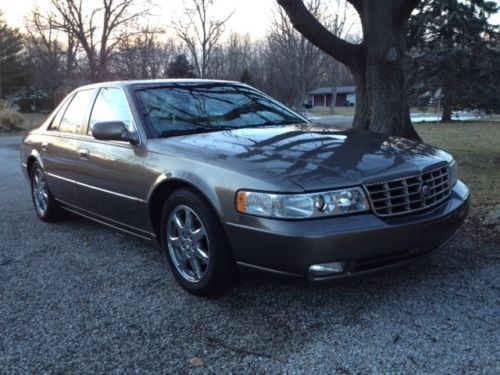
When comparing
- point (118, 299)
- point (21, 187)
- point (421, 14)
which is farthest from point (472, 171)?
point (421, 14)

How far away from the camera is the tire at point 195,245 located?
126 inches

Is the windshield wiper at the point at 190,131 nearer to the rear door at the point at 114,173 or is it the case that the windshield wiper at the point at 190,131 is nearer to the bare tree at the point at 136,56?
the rear door at the point at 114,173

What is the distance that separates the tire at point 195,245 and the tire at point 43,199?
242 centimetres

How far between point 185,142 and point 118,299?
1.21 metres

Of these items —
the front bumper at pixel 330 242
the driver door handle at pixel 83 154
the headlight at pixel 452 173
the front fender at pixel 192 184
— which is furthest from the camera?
the driver door handle at pixel 83 154

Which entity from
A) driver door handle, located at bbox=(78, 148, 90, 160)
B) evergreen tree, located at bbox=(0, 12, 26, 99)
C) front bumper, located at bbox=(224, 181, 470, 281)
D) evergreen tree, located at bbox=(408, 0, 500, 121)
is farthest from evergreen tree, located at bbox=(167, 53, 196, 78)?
front bumper, located at bbox=(224, 181, 470, 281)

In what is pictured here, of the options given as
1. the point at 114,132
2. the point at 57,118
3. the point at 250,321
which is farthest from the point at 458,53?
the point at 250,321

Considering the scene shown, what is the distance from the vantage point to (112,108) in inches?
176

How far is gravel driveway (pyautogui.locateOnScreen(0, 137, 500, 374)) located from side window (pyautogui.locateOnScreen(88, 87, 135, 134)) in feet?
3.99

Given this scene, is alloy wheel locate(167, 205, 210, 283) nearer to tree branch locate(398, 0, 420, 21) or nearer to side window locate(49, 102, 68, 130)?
side window locate(49, 102, 68, 130)

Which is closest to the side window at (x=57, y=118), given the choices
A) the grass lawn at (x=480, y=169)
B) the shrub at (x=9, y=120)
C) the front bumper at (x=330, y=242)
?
the front bumper at (x=330, y=242)

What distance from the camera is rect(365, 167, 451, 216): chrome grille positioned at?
2998 mm

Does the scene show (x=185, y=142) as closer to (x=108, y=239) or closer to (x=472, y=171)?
(x=108, y=239)

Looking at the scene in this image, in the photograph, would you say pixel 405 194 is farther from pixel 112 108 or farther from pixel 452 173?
pixel 112 108
